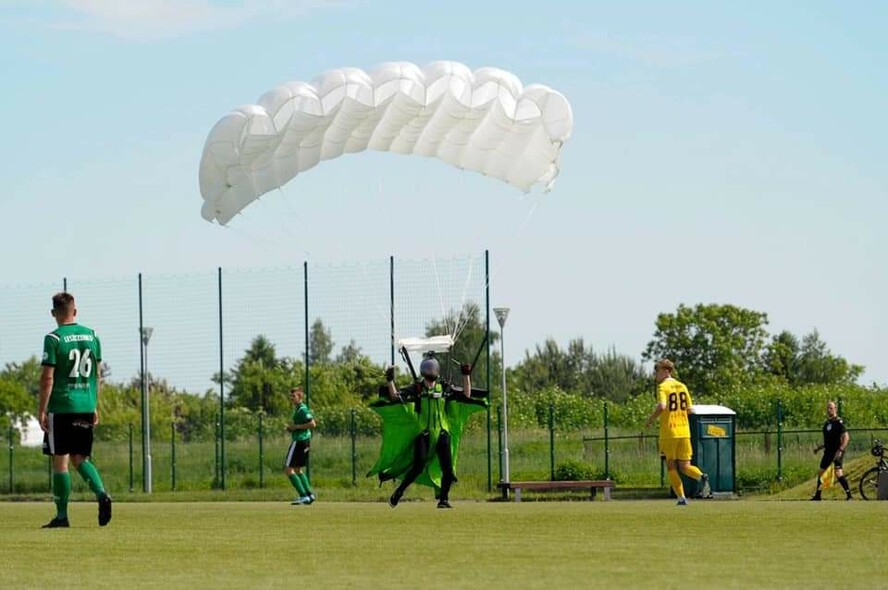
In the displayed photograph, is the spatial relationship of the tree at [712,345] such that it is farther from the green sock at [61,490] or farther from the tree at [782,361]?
the green sock at [61,490]

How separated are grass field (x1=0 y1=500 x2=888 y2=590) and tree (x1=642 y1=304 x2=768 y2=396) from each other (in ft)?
273

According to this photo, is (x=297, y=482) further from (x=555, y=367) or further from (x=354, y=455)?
(x=555, y=367)

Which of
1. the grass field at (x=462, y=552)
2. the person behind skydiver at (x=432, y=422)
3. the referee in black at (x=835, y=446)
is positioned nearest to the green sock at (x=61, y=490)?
the grass field at (x=462, y=552)

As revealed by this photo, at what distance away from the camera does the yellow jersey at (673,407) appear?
64.4ft

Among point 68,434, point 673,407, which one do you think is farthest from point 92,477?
point 673,407

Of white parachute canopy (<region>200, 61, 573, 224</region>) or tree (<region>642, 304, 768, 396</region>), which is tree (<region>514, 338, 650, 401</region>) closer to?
tree (<region>642, 304, 768, 396</region>)

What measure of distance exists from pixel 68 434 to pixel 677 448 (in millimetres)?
8574

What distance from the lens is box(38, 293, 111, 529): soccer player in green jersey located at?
1345cm

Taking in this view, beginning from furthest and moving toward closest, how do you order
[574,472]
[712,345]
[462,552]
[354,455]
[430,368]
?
[712,345] → [354,455] → [574,472] → [430,368] → [462,552]

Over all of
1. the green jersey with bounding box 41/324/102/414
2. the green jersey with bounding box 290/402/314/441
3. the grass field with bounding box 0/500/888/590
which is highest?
the green jersey with bounding box 41/324/102/414

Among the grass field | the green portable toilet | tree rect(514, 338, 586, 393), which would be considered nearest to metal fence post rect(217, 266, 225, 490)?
the green portable toilet

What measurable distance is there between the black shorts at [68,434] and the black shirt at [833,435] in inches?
581

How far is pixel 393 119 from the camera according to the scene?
2361cm

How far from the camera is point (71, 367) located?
13.5 metres
